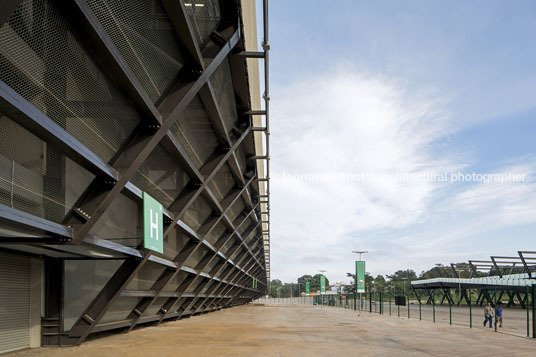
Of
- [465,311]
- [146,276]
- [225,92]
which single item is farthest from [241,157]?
[465,311]

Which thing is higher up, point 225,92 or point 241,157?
point 225,92

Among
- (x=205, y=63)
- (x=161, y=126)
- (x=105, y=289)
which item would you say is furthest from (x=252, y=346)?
(x=205, y=63)

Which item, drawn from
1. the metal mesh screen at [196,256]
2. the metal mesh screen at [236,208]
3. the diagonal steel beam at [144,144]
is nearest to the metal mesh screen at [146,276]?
the metal mesh screen at [196,256]

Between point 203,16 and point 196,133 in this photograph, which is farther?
point 196,133

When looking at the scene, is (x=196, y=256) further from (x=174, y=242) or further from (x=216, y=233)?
(x=174, y=242)

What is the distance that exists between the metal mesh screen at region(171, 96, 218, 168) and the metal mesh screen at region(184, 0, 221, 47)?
2.69 meters

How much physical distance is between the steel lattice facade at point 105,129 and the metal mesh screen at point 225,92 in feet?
0.23

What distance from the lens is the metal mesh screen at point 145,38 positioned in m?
9.51

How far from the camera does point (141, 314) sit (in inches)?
760

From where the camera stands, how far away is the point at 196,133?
55.7ft

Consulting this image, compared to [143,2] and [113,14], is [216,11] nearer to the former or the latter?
[143,2]

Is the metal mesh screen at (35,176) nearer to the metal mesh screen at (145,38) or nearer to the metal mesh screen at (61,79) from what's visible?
the metal mesh screen at (61,79)

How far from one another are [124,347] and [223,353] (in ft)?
10.6

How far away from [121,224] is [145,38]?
622 centimetres
